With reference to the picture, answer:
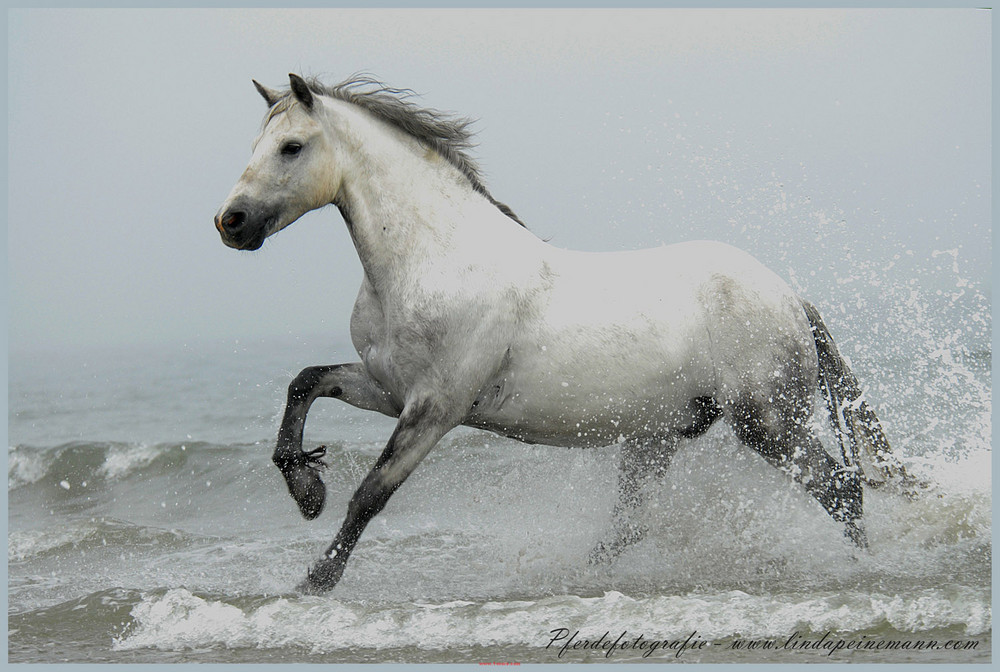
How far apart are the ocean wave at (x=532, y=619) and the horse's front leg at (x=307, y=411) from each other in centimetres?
48

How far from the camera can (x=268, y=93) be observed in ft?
13.9

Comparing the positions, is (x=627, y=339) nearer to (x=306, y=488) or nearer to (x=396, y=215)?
(x=396, y=215)

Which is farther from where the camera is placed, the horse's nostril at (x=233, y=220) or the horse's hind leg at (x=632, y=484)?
the horse's hind leg at (x=632, y=484)

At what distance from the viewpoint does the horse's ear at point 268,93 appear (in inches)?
166

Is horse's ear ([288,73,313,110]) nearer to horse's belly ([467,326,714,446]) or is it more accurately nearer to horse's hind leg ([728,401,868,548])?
horse's belly ([467,326,714,446])

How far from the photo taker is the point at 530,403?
4184 millimetres

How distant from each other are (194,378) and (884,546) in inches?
Result: 542

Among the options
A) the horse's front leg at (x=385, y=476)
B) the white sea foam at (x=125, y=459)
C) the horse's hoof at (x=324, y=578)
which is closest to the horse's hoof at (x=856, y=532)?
the horse's front leg at (x=385, y=476)

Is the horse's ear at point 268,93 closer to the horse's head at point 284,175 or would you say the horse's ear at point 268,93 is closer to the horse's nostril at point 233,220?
the horse's head at point 284,175

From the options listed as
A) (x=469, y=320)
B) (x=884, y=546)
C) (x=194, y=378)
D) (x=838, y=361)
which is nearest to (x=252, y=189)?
(x=469, y=320)

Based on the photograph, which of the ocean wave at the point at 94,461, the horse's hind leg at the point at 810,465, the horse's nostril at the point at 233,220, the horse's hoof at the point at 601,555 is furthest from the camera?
the ocean wave at the point at 94,461

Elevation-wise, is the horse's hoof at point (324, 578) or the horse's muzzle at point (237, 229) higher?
the horse's muzzle at point (237, 229)

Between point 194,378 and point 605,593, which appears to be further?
point 194,378

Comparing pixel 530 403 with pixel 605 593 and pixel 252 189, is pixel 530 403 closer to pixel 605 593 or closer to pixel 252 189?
pixel 605 593
